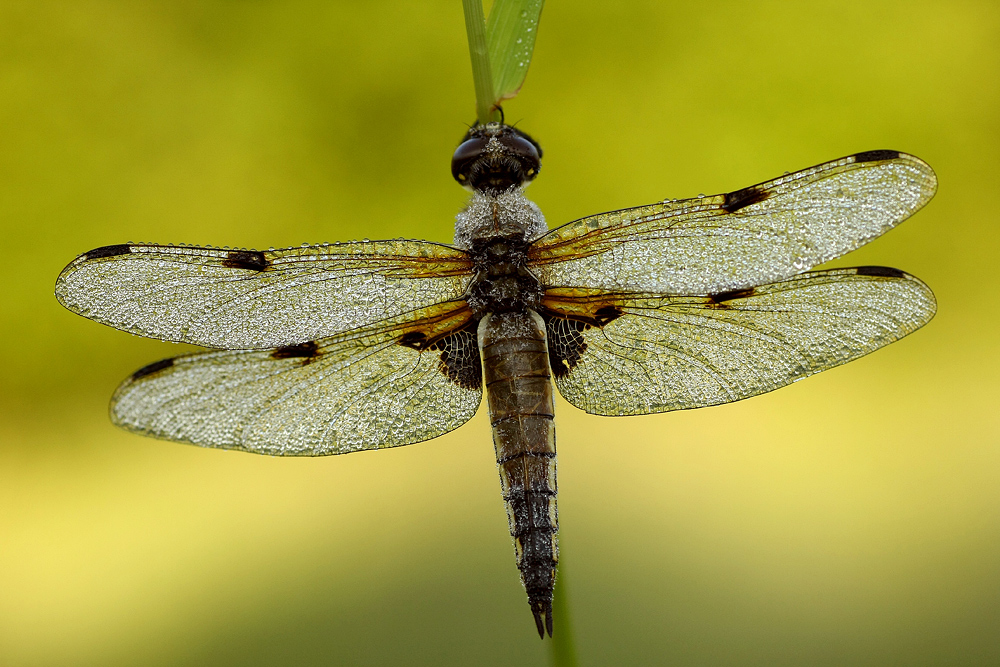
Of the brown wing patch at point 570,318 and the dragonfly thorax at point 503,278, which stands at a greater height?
the dragonfly thorax at point 503,278

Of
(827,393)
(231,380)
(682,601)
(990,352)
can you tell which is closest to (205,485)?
(682,601)

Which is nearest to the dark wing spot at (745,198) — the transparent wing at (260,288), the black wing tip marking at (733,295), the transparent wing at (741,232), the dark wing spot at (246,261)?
the transparent wing at (741,232)

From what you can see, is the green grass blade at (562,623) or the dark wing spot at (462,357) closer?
the green grass blade at (562,623)

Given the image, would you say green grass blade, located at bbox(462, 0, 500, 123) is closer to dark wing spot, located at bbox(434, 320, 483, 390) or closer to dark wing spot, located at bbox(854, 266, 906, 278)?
dark wing spot, located at bbox(434, 320, 483, 390)

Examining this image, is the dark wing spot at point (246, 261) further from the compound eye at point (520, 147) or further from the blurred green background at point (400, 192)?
the blurred green background at point (400, 192)

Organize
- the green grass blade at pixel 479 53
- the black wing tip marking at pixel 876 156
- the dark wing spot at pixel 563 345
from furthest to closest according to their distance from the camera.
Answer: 1. the dark wing spot at pixel 563 345
2. the black wing tip marking at pixel 876 156
3. the green grass blade at pixel 479 53

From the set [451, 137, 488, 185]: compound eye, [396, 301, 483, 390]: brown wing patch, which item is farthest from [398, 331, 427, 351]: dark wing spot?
[451, 137, 488, 185]: compound eye
